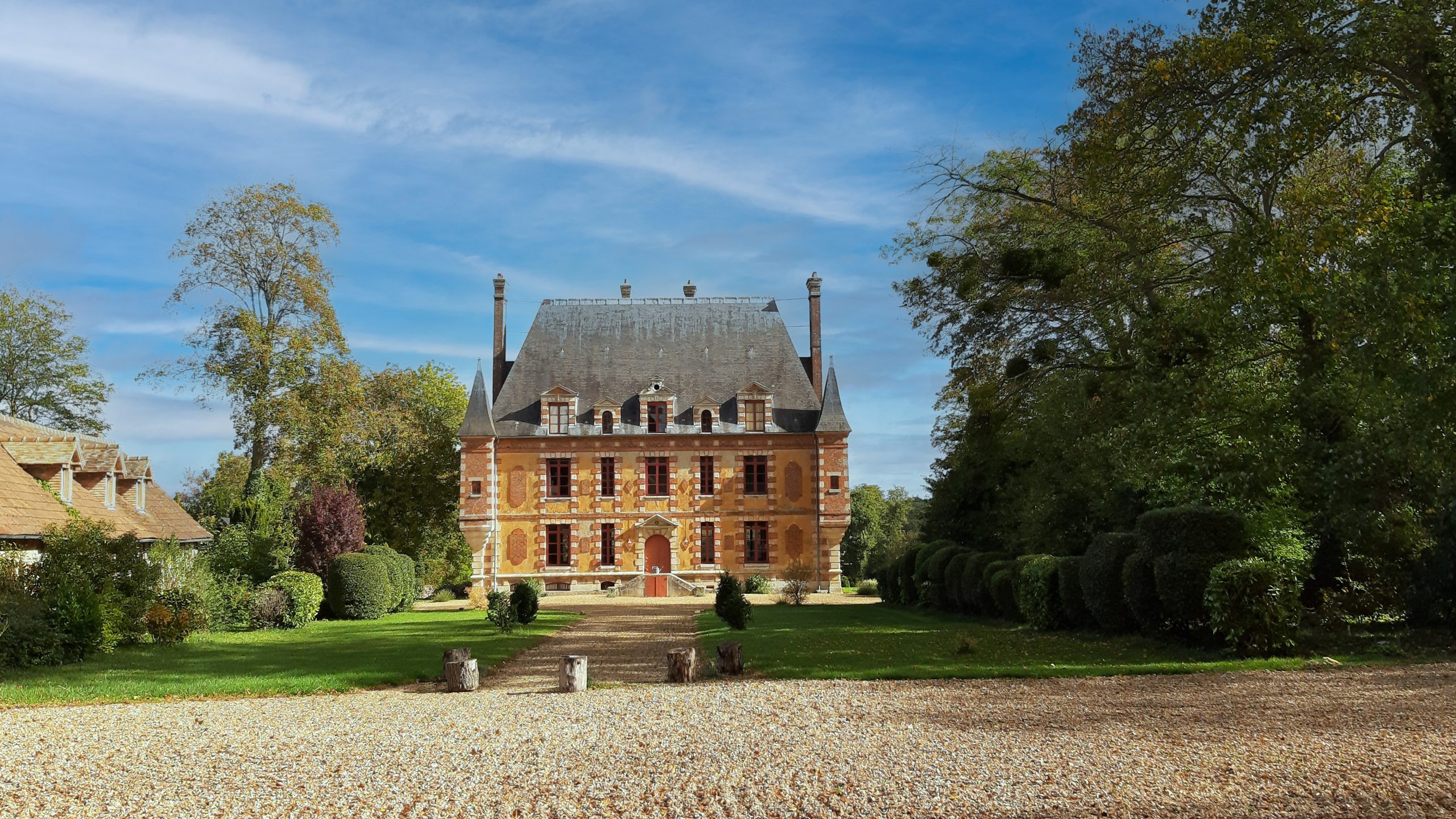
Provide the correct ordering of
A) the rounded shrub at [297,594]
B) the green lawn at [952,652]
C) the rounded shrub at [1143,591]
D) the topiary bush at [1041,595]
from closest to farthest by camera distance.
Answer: the green lawn at [952,652]
the rounded shrub at [1143,591]
the topiary bush at [1041,595]
the rounded shrub at [297,594]

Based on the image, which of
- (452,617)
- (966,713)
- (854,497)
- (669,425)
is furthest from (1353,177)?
(854,497)

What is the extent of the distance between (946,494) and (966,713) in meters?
18.9

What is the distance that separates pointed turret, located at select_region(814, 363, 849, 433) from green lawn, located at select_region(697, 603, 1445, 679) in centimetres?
1637

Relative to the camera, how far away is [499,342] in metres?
39.6

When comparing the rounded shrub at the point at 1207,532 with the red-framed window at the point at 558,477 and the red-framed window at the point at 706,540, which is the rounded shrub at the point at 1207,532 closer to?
the red-framed window at the point at 706,540

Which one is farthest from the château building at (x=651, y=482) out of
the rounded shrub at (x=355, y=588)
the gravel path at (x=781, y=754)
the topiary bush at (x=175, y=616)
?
the gravel path at (x=781, y=754)

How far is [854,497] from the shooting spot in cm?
6400

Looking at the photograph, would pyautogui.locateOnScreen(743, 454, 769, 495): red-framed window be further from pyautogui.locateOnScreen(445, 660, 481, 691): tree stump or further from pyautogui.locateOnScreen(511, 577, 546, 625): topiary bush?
pyautogui.locateOnScreen(445, 660, 481, 691): tree stump

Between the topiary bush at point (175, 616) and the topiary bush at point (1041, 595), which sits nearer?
the topiary bush at point (175, 616)

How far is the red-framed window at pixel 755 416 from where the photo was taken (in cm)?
3741

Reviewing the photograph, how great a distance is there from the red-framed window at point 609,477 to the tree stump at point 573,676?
26357 mm

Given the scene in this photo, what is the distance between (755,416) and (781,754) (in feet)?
99.7

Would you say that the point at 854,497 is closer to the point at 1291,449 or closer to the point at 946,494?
the point at 946,494

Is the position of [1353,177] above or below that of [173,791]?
above
